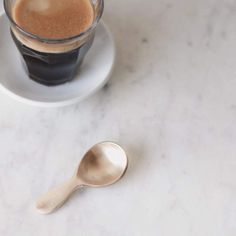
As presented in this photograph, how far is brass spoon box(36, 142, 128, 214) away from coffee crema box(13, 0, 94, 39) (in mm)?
195

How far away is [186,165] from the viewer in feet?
2.96

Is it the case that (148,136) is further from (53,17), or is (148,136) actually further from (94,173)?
(53,17)

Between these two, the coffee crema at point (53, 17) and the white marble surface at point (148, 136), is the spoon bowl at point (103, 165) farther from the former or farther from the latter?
the coffee crema at point (53, 17)

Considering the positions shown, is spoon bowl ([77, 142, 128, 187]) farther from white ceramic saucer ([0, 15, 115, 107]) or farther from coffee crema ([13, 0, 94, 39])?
coffee crema ([13, 0, 94, 39])

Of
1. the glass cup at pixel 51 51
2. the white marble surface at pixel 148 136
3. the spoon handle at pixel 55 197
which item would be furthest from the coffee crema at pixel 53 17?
the spoon handle at pixel 55 197

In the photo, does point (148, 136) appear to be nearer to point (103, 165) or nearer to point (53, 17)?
point (103, 165)

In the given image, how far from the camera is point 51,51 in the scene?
0.84m

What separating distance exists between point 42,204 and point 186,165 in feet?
0.83

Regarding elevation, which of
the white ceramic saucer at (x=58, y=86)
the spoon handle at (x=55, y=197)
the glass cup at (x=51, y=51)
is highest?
the glass cup at (x=51, y=51)

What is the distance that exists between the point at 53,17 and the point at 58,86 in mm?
122

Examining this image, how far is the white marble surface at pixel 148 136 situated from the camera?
844 millimetres

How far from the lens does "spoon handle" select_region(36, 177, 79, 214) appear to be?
2.70ft

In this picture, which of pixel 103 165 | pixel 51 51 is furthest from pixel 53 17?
pixel 103 165

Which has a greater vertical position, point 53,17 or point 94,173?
point 53,17
